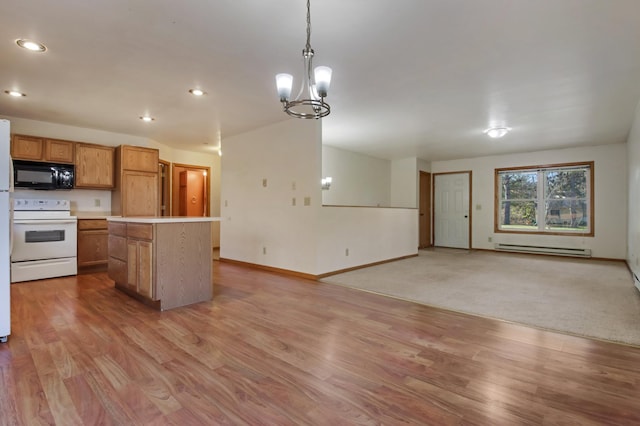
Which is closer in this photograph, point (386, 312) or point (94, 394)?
point (94, 394)

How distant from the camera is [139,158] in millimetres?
5465

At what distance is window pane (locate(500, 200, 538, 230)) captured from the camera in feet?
24.2

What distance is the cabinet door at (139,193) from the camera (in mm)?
5256

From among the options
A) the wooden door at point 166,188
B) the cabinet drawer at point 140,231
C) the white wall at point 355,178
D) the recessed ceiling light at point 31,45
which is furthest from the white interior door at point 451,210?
the recessed ceiling light at point 31,45

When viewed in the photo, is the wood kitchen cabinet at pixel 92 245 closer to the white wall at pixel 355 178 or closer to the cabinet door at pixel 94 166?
the cabinet door at pixel 94 166

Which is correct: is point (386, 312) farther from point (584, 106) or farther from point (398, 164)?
point (398, 164)

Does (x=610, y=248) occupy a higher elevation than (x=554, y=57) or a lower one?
lower

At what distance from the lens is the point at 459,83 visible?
11.3 ft

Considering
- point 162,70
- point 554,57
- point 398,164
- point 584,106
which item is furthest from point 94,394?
point 398,164

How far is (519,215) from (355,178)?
3.96 metres

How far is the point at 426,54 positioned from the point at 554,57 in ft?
3.78

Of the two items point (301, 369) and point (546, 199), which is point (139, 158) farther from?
point (546, 199)

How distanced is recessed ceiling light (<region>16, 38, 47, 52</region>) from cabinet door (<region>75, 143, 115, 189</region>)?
103 inches

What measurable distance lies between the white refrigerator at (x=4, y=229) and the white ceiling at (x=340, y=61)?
0.89m
